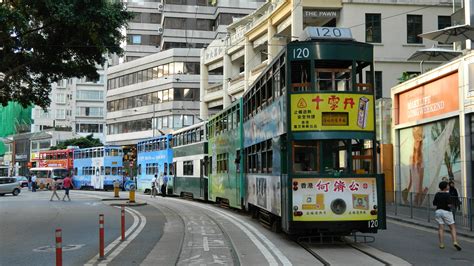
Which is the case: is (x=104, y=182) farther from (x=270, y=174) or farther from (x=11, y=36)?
(x=270, y=174)

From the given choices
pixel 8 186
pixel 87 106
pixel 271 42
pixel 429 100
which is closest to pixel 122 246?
pixel 429 100

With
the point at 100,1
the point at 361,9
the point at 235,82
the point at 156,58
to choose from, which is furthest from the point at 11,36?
the point at 156,58

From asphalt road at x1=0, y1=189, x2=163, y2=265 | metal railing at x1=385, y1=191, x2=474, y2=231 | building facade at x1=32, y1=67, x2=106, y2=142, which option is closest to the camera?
asphalt road at x1=0, y1=189, x2=163, y2=265

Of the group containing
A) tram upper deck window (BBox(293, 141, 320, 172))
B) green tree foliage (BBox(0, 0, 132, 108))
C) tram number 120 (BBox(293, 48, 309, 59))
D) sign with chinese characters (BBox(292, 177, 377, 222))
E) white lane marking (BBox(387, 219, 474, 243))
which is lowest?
white lane marking (BBox(387, 219, 474, 243))

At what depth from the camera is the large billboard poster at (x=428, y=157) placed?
20.9 meters

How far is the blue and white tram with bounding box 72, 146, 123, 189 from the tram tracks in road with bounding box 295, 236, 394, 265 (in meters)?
38.7

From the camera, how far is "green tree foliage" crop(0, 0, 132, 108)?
14922 mm

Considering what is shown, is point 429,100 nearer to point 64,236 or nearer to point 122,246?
point 122,246

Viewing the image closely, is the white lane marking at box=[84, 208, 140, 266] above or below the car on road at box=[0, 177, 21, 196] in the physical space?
below

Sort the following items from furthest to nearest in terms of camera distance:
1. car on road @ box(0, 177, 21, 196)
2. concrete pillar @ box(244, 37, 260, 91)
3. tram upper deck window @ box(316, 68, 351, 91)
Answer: concrete pillar @ box(244, 37, 260, 91) < car on road @ box(0, 177, 21, 196) < tram upper deck window @ box(316, 68, 351, 91)

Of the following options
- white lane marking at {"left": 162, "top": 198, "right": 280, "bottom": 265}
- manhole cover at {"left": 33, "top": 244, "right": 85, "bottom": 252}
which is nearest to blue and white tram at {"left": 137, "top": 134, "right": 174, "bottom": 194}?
white lane marking at {"left": 162, "top": 198, "right": 280, "bottom": 265}

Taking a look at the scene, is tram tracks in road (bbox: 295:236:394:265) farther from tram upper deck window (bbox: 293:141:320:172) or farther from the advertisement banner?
the advertisement banner

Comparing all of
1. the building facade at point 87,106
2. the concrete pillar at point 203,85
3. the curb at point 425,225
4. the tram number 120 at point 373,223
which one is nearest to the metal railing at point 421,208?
the curb at point 425,225

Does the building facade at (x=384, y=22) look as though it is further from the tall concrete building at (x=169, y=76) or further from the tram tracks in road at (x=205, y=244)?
the tall concrete building at (x=169, y=76)
